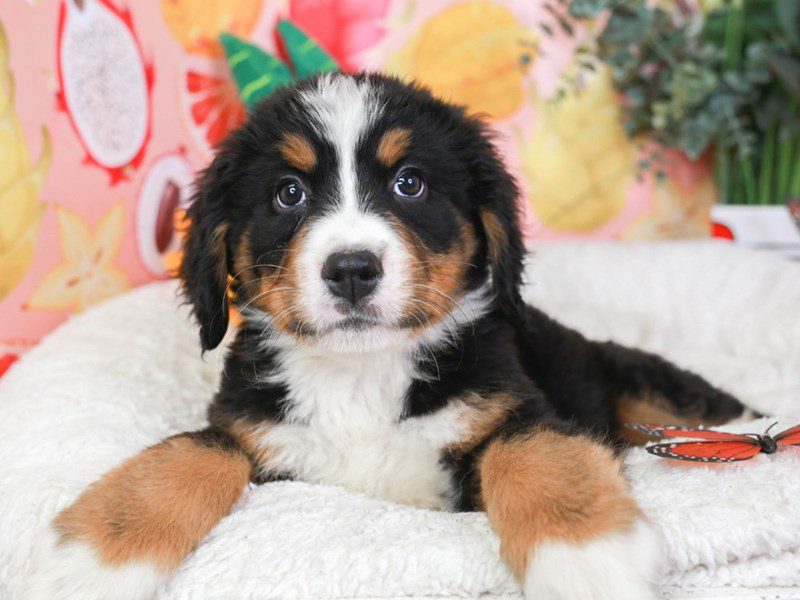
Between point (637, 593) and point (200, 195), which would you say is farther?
point (200, 195)

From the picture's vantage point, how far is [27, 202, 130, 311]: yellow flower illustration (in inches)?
120

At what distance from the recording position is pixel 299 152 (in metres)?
2.07

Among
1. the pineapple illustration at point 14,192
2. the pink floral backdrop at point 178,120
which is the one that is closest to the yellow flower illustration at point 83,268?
the pink floral backdrop at point 178,120

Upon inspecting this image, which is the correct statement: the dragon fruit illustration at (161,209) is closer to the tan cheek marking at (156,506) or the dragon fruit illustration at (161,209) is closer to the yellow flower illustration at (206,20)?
the yellow flower illustration at (206,20)

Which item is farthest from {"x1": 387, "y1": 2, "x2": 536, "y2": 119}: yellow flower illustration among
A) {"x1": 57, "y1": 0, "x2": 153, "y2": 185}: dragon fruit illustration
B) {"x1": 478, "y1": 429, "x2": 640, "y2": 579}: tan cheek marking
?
{"x1": 478, "y1": 429, "x2": 640, "y2": 579}: tan cheek marking

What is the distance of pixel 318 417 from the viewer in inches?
82.3

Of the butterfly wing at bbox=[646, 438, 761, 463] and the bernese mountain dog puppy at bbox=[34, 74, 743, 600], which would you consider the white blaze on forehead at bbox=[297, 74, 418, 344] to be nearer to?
the bernese mountain dog puppy at bbox=[34, 74, 743, 600]

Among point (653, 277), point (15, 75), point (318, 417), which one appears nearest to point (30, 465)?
point (318, 417)

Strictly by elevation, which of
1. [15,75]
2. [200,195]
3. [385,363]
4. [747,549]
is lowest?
[747,549]

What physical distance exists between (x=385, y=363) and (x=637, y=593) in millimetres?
947

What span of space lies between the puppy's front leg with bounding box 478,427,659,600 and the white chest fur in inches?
11.3

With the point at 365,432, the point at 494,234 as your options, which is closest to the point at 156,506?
the point at 365,432

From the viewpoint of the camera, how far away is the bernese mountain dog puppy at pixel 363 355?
1.61 meters

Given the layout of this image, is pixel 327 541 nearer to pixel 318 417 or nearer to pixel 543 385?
pixel 318 417
